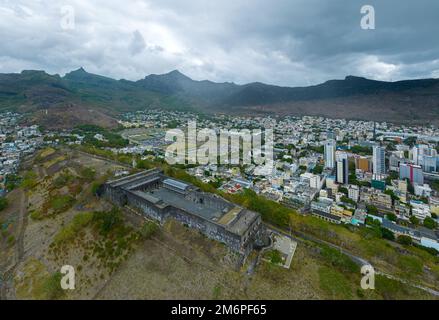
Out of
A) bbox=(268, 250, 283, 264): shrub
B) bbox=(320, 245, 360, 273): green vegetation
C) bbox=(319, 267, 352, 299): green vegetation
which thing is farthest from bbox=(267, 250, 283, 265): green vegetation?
bbox=(320, 245, 360, 273): green vegetation

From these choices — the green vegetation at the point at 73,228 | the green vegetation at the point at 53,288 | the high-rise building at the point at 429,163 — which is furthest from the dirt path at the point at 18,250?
the high-rise building at the point at 429,163

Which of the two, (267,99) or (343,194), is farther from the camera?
(267,99)

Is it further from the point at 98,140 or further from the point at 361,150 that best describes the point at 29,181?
the point at 361,150

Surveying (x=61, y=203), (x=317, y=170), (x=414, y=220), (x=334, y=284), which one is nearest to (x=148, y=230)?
(x=61, y=203)

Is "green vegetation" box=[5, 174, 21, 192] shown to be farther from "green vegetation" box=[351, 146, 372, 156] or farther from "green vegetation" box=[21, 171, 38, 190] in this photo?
"green vegetation" box=[351, 146, 372, 156]

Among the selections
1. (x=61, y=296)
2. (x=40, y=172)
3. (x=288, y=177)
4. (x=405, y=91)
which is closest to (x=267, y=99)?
(x=405, y=91)
